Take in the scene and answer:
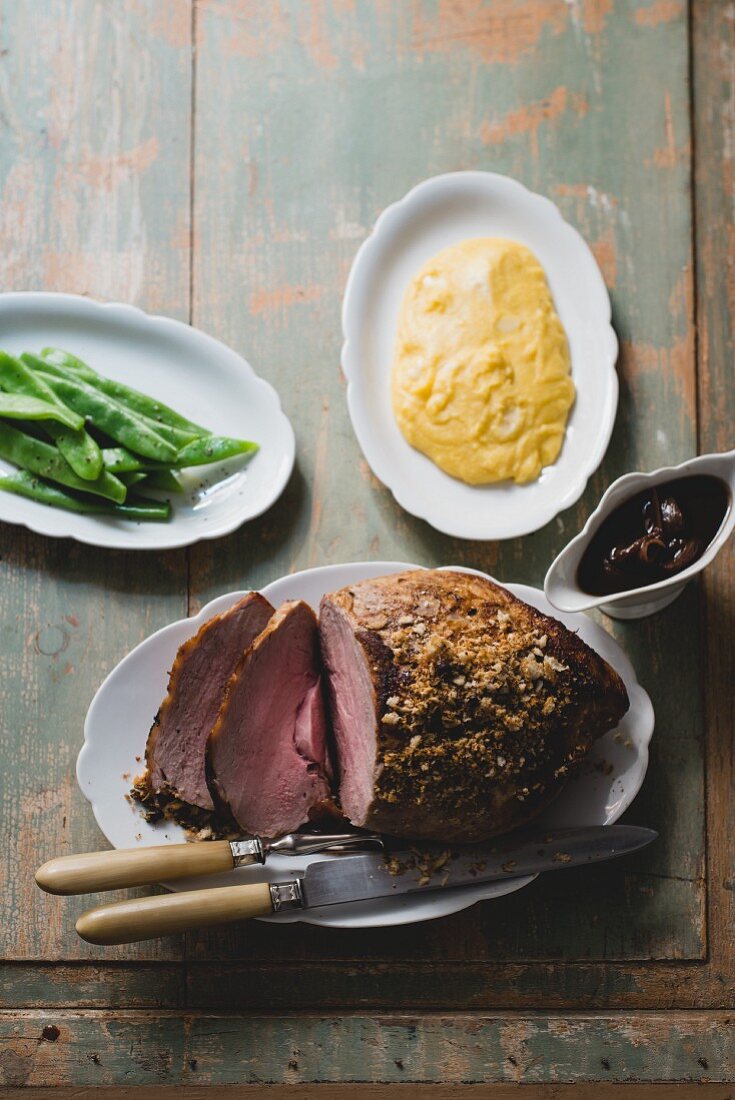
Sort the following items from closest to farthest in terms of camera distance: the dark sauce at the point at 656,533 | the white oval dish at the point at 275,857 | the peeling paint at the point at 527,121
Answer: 1. the dark sauce at the point at 656,533
2. the white oval dish at the point at 275,857
3. the peeling paint at the point at 527,121

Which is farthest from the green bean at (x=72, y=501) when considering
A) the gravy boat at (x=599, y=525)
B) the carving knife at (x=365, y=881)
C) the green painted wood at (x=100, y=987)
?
the green painted wood at (x=100, y=987)

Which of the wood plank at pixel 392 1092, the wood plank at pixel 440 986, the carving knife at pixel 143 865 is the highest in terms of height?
the carving knife at pixel 143 865

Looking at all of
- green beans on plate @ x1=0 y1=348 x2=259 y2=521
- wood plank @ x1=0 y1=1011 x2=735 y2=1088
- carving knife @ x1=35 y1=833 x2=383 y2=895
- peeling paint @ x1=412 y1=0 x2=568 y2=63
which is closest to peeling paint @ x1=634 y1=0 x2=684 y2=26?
peeling paint @ x1=412 y1=0 x2=568 y2=63

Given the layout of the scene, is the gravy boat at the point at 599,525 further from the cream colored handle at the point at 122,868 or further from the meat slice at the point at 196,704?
the cream colored handle at the point at 122,868

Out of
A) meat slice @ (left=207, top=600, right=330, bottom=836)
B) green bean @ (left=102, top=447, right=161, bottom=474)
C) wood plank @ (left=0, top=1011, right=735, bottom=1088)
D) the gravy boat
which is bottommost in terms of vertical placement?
wood plank @ (left=0, top=1011, right=735, bottom=1088)

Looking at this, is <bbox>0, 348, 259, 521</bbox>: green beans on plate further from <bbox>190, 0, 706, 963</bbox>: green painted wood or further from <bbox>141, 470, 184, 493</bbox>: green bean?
<bbox>190, 0, 706, 963</bbox>: green painted wood

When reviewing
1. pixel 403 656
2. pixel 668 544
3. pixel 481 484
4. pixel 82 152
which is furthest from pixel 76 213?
pixel 668 544

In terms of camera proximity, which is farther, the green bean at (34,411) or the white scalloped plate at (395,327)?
the white scalloped plate at (395,327)
